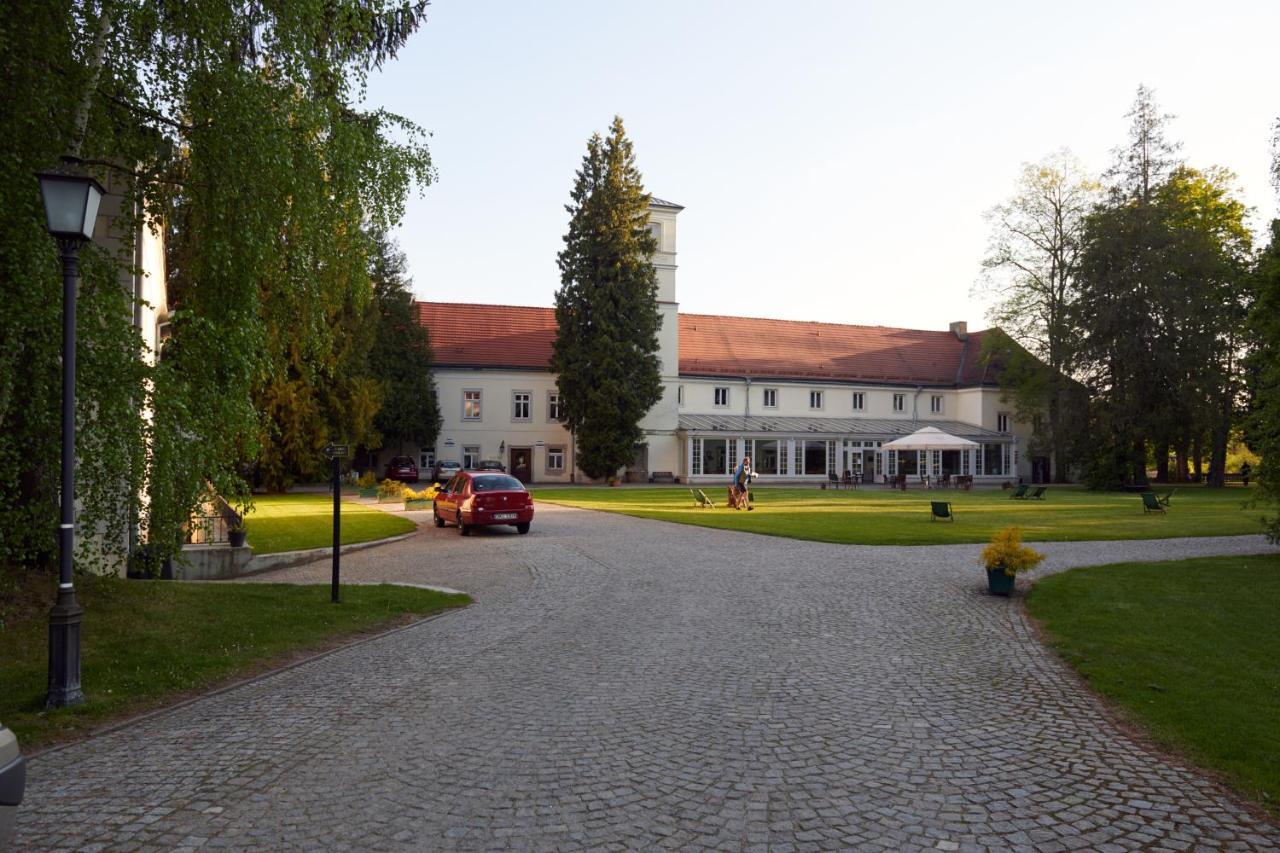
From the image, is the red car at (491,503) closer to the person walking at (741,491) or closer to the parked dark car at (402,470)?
the person walking at (741,491)

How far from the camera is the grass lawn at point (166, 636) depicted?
6797 mm

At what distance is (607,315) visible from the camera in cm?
4656

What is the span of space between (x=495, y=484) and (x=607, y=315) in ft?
84.3

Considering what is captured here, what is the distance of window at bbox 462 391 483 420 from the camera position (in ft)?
171

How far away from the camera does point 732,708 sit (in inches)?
259

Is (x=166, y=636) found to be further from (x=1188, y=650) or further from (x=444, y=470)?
(x=444, y=470)

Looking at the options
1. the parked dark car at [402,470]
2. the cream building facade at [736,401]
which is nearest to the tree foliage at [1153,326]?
the cream building facade at [736,401]

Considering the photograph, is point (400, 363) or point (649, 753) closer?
point (649, 753)

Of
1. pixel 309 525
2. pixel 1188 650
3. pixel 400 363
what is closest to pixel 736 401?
pixel 400 363

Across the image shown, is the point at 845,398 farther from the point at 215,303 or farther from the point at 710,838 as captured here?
the point at 710,838

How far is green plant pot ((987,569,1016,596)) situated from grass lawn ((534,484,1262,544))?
6.48m

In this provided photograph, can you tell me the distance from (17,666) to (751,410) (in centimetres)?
4906

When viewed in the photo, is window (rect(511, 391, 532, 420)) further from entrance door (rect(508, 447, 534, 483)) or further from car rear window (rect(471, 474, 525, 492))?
car rear window (rect(471, 474, 525, 492))

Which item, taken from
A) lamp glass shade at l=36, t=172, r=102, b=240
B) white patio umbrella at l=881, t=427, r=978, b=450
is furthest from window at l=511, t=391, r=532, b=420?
lamp glass shade at l=36, t=172, r=102, b=240
